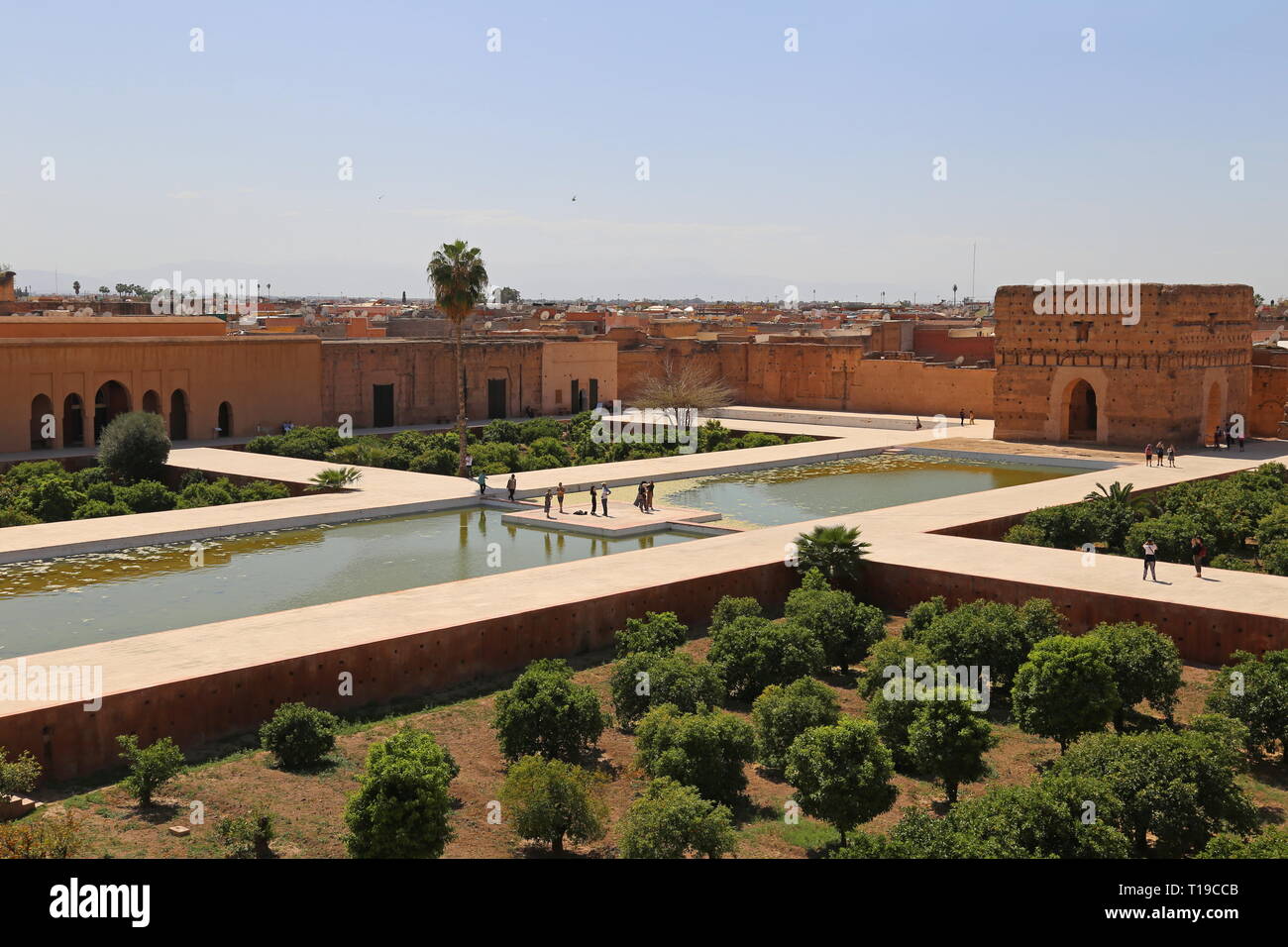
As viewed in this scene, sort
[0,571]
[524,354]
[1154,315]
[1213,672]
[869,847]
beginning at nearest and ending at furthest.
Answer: [869,847]
[1213,672]
[0,571]
[1154,315]
[524,354]

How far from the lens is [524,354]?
35.4m

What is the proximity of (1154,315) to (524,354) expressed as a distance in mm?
16136

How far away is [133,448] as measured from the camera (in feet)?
75.4

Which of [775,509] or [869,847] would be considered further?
[775,509]

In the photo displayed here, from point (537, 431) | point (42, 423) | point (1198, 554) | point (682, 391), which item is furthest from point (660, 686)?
point (682, 391)

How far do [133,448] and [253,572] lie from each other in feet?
28.5

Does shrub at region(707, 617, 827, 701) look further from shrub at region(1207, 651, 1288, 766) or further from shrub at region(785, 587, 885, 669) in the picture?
shrub at region(1207, 651, 1288, 766)

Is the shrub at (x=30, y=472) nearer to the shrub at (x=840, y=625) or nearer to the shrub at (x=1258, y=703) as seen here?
the shrub at (x=840, y=625)

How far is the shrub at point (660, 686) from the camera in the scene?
35.0ft

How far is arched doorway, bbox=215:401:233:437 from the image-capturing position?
96.1ft

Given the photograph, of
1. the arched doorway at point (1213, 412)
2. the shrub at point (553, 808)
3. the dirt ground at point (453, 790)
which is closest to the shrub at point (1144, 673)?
the dirt ground at point (453, 790)

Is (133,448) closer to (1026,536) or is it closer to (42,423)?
(42,423)
